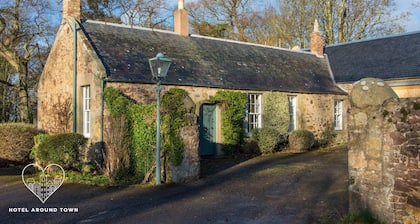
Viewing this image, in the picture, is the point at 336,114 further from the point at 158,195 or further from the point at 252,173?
the point at 158,195

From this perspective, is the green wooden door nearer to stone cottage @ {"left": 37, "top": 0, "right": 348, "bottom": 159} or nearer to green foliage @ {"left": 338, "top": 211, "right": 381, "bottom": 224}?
stone cottage @ {"left": 37, "top": 0, "right": 348, "bottom": 159}

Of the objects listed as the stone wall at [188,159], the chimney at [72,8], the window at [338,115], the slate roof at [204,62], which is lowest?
the stone wall at [188,159]

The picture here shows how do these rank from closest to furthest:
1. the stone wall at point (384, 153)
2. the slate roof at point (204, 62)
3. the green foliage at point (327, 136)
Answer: the stone wall at point (384, 153) → the slate roof at point (204, 62) → the green foliage at point (327, 136)

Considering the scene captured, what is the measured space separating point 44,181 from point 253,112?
32.1ft

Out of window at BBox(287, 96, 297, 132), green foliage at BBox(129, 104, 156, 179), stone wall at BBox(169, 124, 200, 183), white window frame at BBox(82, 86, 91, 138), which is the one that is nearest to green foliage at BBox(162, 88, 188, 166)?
stone wall at BBox(169, 124, 200, 183)

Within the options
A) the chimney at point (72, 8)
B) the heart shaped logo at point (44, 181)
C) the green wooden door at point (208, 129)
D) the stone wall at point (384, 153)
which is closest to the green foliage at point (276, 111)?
the green wooden door at point (208, 129)

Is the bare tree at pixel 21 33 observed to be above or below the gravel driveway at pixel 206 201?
above

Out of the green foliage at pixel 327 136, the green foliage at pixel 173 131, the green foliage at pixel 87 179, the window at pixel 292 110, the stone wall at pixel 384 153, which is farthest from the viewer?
the green foliage at pixel 327 136

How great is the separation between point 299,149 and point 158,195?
10424mm

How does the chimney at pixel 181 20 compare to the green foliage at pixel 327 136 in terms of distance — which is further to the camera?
the green foliage at pixel 327 136

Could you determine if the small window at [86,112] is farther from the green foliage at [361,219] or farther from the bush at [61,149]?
the green foliage at [361,219]

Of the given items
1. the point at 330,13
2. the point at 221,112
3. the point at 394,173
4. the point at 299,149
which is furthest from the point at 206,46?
the point at 330,13

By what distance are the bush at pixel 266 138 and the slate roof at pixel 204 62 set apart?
6.45 feet

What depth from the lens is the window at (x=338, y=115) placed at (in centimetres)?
2138
